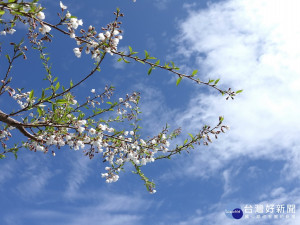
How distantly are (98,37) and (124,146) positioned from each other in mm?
2281

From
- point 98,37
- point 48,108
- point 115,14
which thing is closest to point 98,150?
point 48,108

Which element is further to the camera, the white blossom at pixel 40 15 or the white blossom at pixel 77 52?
the white blossom at pixel 77 52

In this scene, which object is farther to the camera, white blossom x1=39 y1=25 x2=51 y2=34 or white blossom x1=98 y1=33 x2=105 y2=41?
white blossom x1=98 y1=33 x2=105 y2=41

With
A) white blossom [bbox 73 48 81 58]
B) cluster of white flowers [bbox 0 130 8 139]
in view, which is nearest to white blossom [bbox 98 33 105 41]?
white blossom [bbox 73 48 81 58]

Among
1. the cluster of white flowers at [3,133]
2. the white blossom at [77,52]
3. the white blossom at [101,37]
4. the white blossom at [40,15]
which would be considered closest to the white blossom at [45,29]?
the white blossom at [40,15]

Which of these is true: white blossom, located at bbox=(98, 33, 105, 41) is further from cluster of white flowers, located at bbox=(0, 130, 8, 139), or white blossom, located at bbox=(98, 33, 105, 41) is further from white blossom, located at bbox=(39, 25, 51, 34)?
cluster of white flowers, located at bbox=(0, 130, 8, 139)

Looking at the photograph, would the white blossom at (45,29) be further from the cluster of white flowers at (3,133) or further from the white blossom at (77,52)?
the cluster of white flowers at (3,133)

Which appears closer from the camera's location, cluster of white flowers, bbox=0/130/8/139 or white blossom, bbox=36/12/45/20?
white blossom, bbox=36/12/45/20

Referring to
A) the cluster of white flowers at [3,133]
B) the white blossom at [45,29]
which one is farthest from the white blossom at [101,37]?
the cluster of white flowers at [3,133]

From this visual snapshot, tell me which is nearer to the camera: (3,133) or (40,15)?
(40,15)

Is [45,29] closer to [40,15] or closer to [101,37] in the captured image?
[40,15]

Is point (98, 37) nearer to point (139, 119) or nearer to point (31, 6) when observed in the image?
point (31, 6)

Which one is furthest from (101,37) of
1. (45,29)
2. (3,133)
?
(3,133)

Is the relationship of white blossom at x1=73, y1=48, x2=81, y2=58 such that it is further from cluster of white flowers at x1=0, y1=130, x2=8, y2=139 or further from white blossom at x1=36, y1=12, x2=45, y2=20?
cluster of white flowers at x1=0, y1=130, x2=8, y2=139
